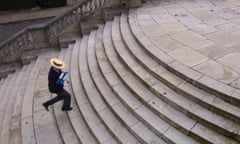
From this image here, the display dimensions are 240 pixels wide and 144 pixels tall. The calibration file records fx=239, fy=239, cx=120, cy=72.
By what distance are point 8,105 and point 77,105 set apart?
2.38 metres

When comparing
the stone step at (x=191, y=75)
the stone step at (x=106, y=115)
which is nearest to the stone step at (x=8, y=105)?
the stone step at (x=106, y=115)

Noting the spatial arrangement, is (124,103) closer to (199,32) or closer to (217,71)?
(217,71)

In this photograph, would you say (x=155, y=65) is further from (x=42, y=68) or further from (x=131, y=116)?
(x=42, y=68)

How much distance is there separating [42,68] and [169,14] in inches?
186

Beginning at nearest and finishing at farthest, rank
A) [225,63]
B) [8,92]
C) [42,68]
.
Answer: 1. [225,63]
2. [8,92]
3. [42,68]

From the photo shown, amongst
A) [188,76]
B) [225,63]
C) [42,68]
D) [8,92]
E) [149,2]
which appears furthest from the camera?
[149,2]

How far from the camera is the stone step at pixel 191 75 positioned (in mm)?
4352

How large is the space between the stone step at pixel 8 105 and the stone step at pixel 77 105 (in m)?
1.69

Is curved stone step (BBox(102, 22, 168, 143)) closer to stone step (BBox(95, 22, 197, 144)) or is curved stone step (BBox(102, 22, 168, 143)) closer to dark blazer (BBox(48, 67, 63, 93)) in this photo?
stone step (BBox(95, 22, 197, 144))

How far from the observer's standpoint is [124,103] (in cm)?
533

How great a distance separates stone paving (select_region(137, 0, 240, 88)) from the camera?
5227 millimetres

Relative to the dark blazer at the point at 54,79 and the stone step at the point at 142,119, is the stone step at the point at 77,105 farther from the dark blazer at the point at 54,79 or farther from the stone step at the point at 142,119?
the dark blazer at the point at 54,79

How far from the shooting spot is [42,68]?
8344mm

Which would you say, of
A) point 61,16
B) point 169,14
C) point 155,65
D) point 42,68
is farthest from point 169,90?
point 61,16
